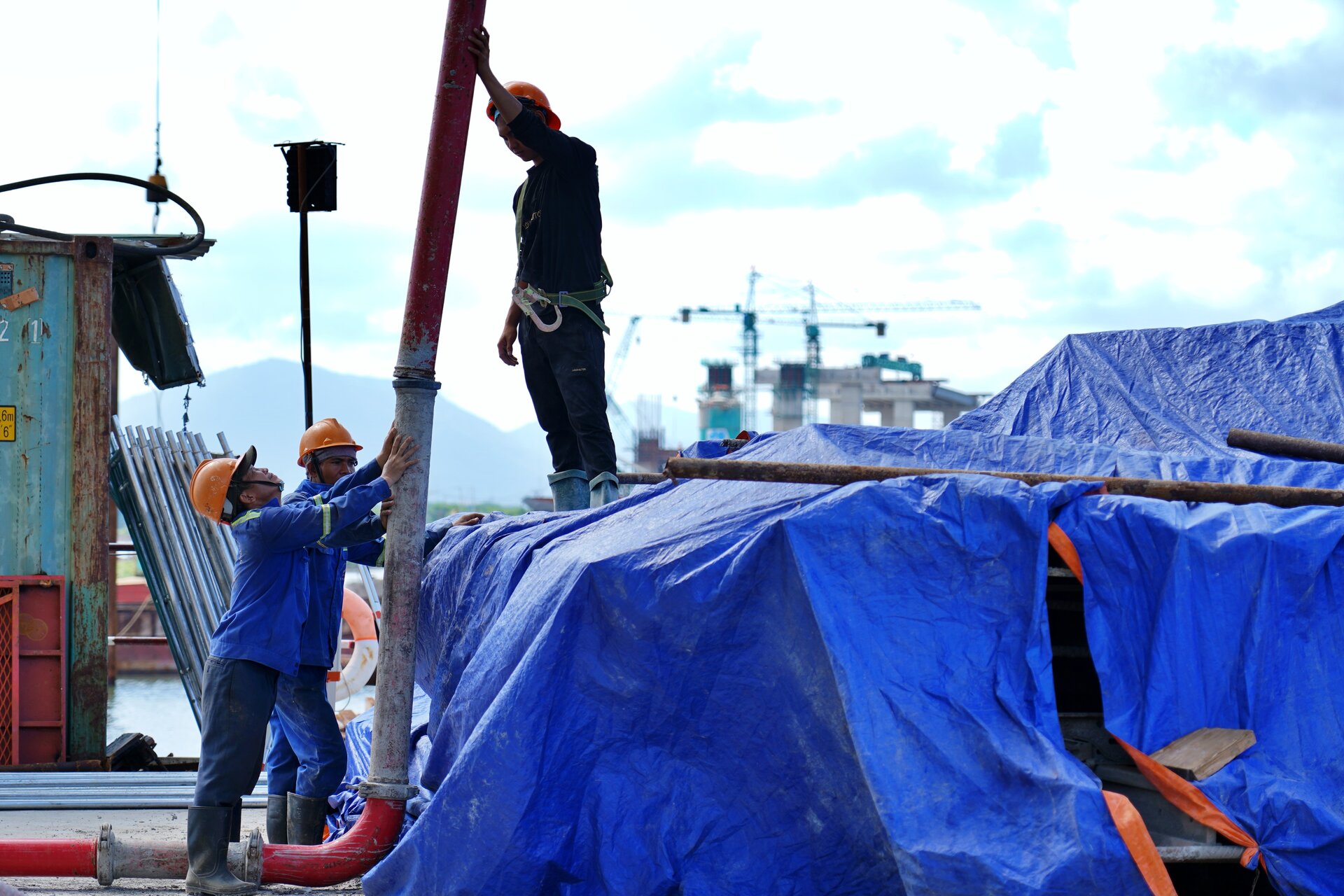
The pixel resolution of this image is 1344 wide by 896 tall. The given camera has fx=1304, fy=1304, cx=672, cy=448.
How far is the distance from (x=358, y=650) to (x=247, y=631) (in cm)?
343

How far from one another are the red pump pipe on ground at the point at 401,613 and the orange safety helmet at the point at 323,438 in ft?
3.31

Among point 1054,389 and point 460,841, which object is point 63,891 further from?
point 1054,389

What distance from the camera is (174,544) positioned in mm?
9117

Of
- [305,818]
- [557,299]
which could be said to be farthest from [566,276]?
[305,818]

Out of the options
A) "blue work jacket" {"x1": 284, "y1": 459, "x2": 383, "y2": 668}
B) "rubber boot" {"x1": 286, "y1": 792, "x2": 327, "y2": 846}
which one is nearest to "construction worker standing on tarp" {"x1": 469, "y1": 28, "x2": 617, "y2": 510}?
"blue work jacket" {"x1": 284, "y1": 459, "x2": 383, "y2": 668}

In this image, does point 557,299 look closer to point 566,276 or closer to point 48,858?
point 566,276

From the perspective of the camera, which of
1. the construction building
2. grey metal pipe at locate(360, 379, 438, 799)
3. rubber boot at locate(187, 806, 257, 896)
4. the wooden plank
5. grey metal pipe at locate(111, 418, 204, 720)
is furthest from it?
the construction building

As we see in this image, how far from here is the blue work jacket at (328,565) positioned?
5539 millimetres

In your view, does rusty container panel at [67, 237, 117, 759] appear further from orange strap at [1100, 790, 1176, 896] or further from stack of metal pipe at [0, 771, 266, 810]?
orange strap at [1100, 790, 1176, 896]

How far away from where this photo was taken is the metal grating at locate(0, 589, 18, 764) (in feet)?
26.9

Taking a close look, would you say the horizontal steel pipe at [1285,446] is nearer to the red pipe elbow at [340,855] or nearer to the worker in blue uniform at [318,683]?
the worker in blue uniform at [318,683]

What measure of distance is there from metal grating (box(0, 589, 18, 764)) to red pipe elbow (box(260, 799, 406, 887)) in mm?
3970

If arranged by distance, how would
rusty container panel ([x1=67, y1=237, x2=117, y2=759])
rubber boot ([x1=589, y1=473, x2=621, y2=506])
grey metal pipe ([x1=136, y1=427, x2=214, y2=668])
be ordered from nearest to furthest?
1. rubber boot ([x1=589, y1=473, x2=621, y2=506])
2. rusty container panel ([x1=67, y1=237, x2=117, y2=759])
3. grey metal pipe ([x1=136, y1=427, x2=214, y2=668])

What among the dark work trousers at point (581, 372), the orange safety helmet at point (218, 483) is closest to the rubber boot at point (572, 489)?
the dark work trousers at point (581, 372)
